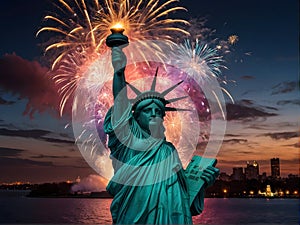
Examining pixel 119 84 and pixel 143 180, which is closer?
pixel 143 180

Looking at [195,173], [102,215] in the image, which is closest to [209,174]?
[195,173]

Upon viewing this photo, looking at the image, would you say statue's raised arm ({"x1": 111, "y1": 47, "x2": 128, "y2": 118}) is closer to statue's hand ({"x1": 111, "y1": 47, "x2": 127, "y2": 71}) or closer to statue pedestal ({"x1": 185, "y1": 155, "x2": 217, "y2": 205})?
statue's hand ({"x1": 111, "y1": 47, "x2": 127, "y2": 71})

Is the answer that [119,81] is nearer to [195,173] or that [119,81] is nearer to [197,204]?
[195,173]

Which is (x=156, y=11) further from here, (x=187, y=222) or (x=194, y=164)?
(x=187, y=222)

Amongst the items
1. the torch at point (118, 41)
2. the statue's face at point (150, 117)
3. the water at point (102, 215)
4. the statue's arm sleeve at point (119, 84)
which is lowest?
the water at point (102, 215)

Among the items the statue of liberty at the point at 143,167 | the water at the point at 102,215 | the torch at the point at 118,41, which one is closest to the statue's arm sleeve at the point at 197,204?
the statue of liberty at the point at 143,167

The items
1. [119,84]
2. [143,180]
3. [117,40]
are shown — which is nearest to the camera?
[143,180]

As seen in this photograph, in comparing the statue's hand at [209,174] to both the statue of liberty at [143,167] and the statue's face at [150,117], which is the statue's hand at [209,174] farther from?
the statue's face at [150,117]

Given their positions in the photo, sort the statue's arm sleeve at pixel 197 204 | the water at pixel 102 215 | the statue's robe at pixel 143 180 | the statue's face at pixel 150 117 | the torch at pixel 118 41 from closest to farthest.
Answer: the statue's robe at pixel 143 180
the torch at pixel 118 41
the statue's face at pixel 150 117
the statue's arm sleeve at pixel 197 204
the water at pixel 102 215

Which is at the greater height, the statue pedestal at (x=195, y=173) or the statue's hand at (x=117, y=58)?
the statue's hand at (x=117, y=58)
